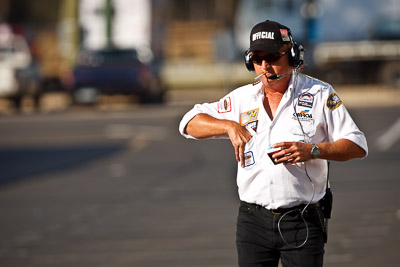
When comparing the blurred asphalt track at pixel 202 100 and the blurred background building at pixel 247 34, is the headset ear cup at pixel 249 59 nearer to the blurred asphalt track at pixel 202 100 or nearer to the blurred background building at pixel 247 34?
the blurred asphalt track at pixel 202 100

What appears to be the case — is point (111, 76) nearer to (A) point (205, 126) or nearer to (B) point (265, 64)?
(A) point (205, 126)

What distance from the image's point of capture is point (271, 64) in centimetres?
461

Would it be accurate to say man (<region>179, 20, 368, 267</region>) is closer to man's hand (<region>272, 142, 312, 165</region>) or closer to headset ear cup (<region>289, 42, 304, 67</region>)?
headset ear cup (<region>289, 42, 304, 67</region>)

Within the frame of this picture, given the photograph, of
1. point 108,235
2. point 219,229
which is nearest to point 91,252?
point 108,235

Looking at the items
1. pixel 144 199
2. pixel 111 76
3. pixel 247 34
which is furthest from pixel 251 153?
pixel 247 34

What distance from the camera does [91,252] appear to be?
935 cm

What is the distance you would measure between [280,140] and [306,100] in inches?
9.4

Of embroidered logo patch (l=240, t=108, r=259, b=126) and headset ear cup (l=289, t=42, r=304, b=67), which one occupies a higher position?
headset ear cup (l=289, t=42, r=304, b=67)

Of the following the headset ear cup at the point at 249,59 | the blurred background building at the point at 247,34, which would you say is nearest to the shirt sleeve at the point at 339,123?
the headset ear cup at the point at 249,59

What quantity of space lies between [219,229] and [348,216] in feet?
5.55

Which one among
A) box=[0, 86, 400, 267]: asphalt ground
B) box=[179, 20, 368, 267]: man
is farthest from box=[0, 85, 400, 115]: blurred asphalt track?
box=[179, 20, 368, 267]: man

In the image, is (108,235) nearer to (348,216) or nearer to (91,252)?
(91,252)

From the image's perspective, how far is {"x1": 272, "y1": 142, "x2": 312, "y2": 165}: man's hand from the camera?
14.2 feet

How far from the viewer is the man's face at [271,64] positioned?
461 centimetres
